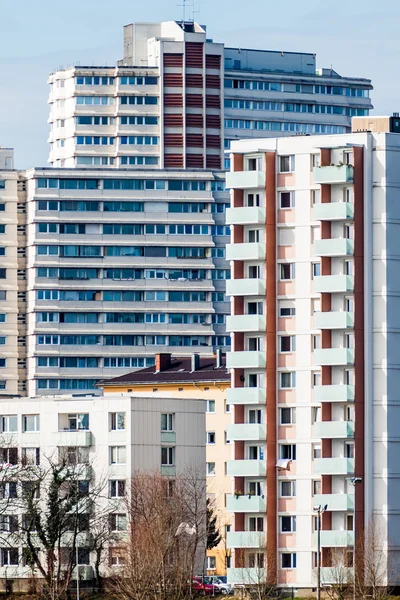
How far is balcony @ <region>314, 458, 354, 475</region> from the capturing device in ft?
506

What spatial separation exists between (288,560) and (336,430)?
10204 mm

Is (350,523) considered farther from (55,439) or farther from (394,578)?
(55,439)

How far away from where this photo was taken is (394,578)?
15250 centimetres

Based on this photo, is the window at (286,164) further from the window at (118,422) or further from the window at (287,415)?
the window at (118,422)

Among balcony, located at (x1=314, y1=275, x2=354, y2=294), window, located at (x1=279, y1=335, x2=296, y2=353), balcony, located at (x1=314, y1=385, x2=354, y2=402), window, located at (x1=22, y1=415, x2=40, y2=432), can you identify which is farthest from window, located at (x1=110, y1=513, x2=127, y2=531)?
balcony, located at (x1=314, y1=275, x2=354, y2=294)

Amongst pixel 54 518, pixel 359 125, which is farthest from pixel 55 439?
pixel 359 125

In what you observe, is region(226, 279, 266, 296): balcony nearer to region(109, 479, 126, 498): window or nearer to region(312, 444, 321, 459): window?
region(312, 444, 321, 459): window

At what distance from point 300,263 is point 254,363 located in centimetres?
813

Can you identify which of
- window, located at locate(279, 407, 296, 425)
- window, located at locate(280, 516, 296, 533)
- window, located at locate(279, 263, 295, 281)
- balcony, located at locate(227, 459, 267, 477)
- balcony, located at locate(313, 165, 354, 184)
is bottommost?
window, located at locate(280, 516, 296, 533)

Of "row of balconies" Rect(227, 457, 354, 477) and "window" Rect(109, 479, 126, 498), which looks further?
"window" Rect(109, 479, 126, 498)

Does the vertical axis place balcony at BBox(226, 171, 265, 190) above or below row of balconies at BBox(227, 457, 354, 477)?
above

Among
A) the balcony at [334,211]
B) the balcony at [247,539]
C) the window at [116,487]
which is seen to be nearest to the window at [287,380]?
the balcony at [247,539]

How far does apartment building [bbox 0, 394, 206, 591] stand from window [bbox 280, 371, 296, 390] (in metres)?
16.2

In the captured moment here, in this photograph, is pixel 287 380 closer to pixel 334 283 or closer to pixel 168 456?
pixel 334 283
